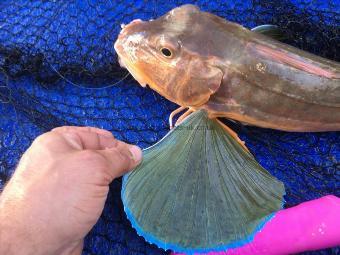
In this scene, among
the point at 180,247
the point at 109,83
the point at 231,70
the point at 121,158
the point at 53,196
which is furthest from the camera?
the point at 109,83

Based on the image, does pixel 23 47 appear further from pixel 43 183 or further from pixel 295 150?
pixel 295 150

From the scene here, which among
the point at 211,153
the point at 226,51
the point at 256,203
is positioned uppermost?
the point at 226,51

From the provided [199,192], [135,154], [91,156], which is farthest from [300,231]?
[91,156]

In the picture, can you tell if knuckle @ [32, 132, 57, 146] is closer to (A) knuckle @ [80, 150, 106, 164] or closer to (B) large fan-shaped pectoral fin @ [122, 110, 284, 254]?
(A) knuckle @ [80, 150, 106, 164]

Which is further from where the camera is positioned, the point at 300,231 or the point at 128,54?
the point at 128,54

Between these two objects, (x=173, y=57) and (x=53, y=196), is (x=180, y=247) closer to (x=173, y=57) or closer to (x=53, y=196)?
(x=53, y=196)

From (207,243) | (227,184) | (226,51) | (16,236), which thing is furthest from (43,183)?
(226,51)

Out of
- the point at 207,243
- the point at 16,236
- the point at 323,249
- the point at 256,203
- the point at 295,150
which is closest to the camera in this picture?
the point at 16,236
